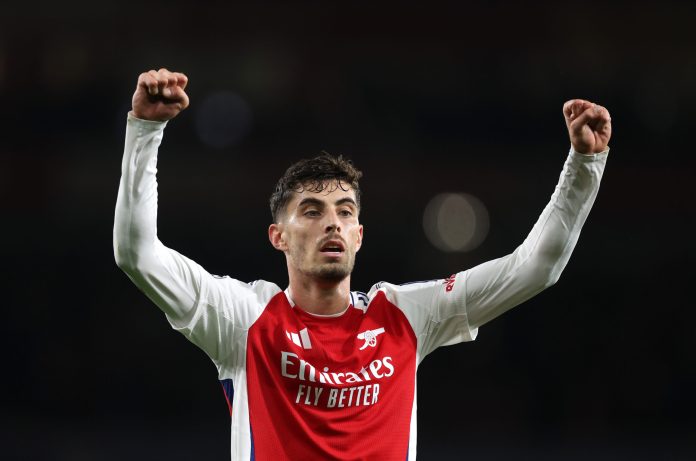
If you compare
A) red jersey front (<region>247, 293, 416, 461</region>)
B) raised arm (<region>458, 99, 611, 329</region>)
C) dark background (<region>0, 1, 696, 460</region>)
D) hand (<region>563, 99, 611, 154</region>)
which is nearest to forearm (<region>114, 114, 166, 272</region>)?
red jersey front (<region>247, 293, 416, 461</region>)

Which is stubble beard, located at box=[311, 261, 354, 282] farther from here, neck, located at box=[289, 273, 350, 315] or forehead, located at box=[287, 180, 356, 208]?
forehead, located at box=[287, 180, 356, 208]

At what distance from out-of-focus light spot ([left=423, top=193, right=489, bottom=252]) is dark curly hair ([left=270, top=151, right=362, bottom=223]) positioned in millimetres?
6526

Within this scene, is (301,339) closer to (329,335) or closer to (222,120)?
(329,335)

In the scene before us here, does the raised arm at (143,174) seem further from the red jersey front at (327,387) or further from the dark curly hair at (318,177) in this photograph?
the dark curly hair at (318,177)

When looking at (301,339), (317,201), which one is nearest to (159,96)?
(317,201)

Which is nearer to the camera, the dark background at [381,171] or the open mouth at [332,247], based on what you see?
the open mouth at [332,247]

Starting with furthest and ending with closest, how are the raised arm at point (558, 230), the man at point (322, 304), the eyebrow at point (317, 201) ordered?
the eyebrow at point (317, 201) → the raised arm at point (558, 230) → the man at point (322, 304)

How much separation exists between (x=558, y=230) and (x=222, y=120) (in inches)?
284

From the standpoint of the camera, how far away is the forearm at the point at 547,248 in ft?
10.8

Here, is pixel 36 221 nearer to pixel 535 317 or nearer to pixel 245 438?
pixel 535 317

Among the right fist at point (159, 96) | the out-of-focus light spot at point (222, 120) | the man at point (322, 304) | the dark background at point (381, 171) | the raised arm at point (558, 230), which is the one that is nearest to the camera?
the right fist at point (159, 96)

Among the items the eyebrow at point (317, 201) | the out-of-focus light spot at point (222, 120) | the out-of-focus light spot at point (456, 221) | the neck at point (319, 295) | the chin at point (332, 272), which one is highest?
the out-of-focus light spot at point (222, 120)

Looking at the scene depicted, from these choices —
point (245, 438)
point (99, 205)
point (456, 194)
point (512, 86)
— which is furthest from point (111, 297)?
point (245, 438)

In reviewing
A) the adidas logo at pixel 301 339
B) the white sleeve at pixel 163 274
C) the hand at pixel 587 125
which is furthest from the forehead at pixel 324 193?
the hand at pixel 587 125
